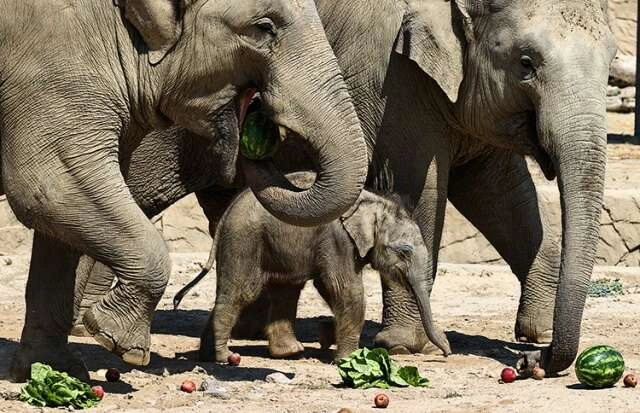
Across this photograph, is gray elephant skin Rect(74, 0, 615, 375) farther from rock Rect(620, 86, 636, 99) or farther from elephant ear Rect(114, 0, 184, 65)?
rock Rect(620, 86, 636, 99)

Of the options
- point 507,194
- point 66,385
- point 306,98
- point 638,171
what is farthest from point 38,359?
point 638,171

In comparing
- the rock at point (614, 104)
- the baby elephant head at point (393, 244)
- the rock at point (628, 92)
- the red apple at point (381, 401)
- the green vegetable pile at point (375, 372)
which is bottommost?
the red apple at point (381, 401)

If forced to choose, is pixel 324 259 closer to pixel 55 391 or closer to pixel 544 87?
pixel 544 87

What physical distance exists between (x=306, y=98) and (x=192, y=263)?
5.49 metres

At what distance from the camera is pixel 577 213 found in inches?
333

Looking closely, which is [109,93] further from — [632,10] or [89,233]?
[632,10]

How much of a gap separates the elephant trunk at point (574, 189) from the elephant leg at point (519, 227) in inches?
57.1

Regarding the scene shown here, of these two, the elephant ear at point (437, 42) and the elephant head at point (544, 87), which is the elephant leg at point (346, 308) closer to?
Answer: the elephant head at point (544, 87)

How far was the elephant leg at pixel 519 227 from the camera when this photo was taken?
1018 cm

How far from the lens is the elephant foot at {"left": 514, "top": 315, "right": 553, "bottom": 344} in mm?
10148

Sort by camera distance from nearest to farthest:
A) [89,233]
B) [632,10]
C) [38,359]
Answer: [89,233], [38,359], [632,10]

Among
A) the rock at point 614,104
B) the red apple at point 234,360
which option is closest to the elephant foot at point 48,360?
the red apple at point 234,360

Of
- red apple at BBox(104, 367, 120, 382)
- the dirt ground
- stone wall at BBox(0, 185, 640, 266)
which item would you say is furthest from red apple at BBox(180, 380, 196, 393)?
stone wall at BBox(0, 185, 640, 266)

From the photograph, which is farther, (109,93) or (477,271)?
(477,271)
